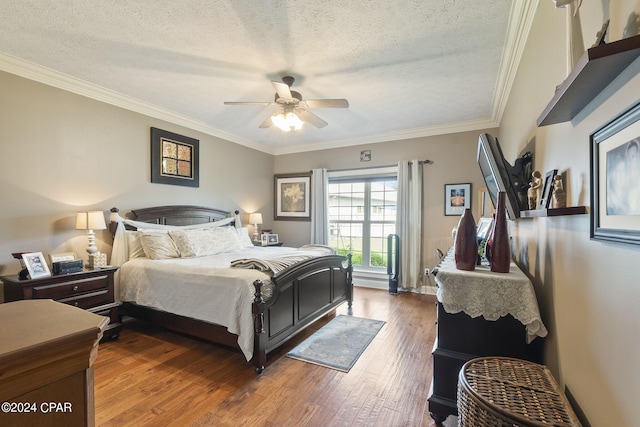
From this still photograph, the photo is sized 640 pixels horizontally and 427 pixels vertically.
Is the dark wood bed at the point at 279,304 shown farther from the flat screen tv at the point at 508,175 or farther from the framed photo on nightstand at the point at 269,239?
the flat screen tv at the point at 508,175

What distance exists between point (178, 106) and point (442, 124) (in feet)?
12.6

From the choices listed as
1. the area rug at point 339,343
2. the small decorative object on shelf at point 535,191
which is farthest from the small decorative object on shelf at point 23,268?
the small decorative object on shelf at point 535,191

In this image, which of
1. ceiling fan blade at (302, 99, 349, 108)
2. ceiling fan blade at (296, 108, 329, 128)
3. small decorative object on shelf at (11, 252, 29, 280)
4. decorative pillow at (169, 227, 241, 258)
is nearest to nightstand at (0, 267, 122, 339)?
small decorative object on shelf at (11, 252, 29, 280)

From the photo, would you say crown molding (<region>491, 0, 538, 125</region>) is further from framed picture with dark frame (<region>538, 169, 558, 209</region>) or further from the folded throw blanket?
the folded throw blanket

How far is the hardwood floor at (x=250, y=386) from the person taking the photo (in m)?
1.88

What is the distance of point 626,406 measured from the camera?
0.82 m

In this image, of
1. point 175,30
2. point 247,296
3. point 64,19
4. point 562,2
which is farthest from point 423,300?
point 64,19

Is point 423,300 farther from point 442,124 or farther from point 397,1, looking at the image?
point 397,1

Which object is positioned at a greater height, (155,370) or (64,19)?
(64,19)

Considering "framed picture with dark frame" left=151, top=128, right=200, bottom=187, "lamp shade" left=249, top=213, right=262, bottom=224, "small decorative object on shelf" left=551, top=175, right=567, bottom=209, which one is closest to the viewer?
"small decorative object on shelf" left=551, top=175, right=567, bottom=209

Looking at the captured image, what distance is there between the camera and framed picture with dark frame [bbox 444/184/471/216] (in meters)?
4.45

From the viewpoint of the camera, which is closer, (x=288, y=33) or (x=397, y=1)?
(x=397, y=1)

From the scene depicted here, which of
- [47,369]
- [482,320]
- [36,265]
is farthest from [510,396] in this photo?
[36,265]

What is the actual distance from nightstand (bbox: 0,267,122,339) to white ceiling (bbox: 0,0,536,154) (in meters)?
1.97
